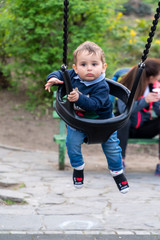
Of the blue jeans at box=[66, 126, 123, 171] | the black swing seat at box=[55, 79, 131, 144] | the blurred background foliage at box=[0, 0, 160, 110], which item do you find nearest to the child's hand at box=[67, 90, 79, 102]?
the black swing seat at box=[55, 79, 131, 144]

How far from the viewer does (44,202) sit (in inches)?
162

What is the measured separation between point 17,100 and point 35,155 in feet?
7.28

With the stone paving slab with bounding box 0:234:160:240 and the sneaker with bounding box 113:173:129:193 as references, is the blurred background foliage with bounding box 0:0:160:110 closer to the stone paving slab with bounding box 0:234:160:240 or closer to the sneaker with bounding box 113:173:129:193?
the stone paving slab with bounding box 0:234:160:240

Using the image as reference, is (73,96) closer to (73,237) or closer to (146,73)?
(73,237)

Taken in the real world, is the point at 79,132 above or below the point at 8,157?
above

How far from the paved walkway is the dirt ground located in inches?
34.8

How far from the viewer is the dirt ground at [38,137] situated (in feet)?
20.7

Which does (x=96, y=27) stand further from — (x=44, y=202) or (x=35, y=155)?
(x=44, y=202)

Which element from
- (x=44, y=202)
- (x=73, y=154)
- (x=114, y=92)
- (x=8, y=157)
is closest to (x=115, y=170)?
(x=73, y=154)

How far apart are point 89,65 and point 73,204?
2.03 metres

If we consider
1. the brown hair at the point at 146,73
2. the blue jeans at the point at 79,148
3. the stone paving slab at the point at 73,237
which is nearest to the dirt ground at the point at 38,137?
the brown hair at the point at 146,73

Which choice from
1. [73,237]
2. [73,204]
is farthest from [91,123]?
[73,204]

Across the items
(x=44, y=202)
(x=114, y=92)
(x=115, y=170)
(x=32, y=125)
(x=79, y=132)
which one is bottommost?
(x=32, y=125)

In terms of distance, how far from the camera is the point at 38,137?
704cm
